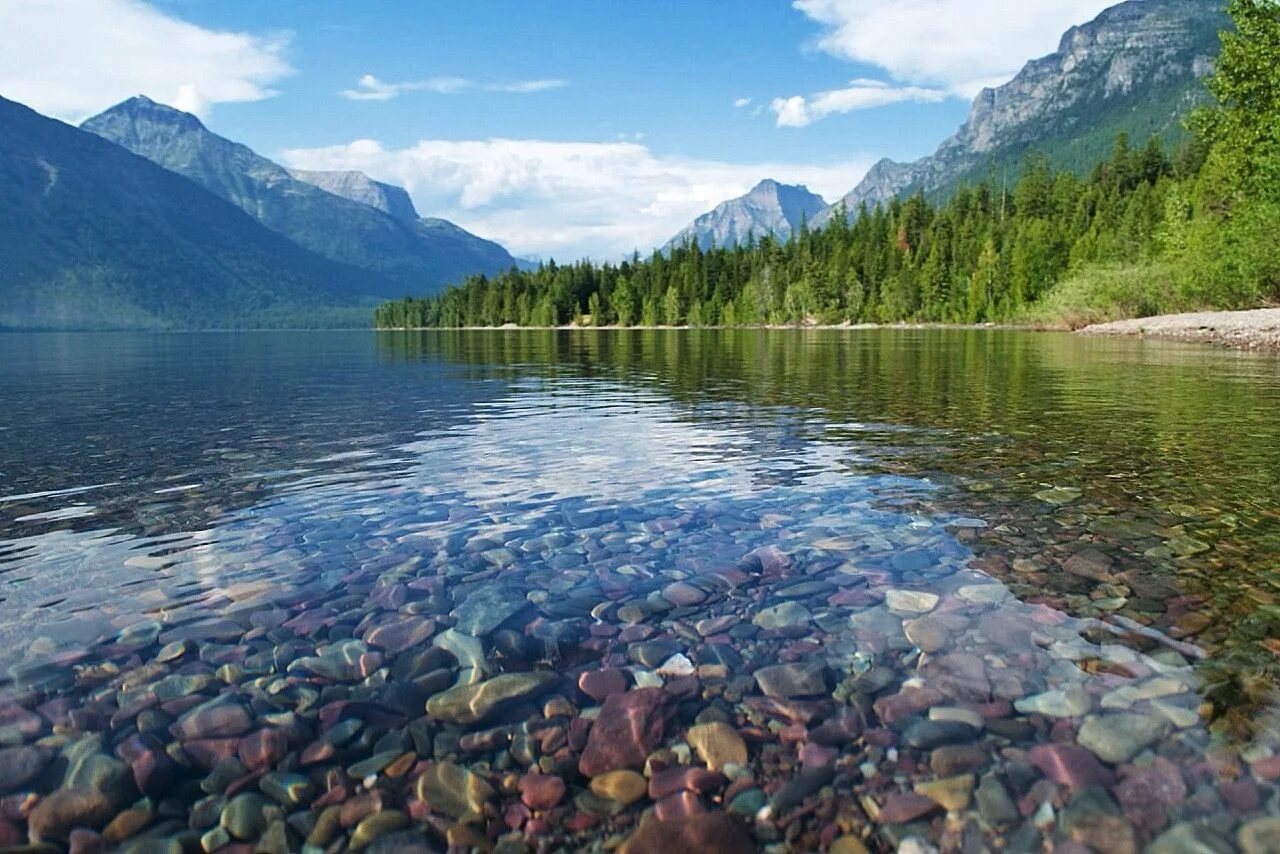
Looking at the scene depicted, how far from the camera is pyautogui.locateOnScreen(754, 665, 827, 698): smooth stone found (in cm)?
537

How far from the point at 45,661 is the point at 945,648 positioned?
683 centimetres

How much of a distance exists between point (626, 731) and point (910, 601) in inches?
128

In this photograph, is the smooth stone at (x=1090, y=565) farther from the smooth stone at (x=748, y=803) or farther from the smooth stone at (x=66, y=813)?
the smooth stone at (x=66, y=813)

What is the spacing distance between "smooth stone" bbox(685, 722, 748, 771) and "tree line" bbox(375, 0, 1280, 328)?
52.6 m

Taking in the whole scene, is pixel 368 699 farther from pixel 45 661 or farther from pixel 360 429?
pixel 360 429

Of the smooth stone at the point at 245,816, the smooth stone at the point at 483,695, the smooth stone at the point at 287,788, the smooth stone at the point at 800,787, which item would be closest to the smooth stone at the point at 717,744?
the smooth stone at the point at 800,787

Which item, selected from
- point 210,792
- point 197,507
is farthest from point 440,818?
point 197,507

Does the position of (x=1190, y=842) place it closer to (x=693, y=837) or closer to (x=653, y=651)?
(x=693, y=837)

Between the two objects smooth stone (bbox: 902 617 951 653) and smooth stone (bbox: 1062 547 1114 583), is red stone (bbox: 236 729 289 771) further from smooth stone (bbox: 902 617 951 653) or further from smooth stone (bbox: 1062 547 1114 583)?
smooth stone (bbox: 1062 547 1114 583)

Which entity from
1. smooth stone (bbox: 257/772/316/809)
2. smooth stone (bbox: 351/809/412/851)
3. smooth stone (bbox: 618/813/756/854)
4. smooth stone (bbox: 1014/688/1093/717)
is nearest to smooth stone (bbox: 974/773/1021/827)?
smooth stone (bbox: 1014/688/1093/717)

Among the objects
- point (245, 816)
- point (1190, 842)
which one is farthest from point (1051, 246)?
point (245, 816)

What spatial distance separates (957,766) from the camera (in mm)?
4445

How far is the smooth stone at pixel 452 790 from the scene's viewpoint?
13.8 feet

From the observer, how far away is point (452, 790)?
4.35 m
